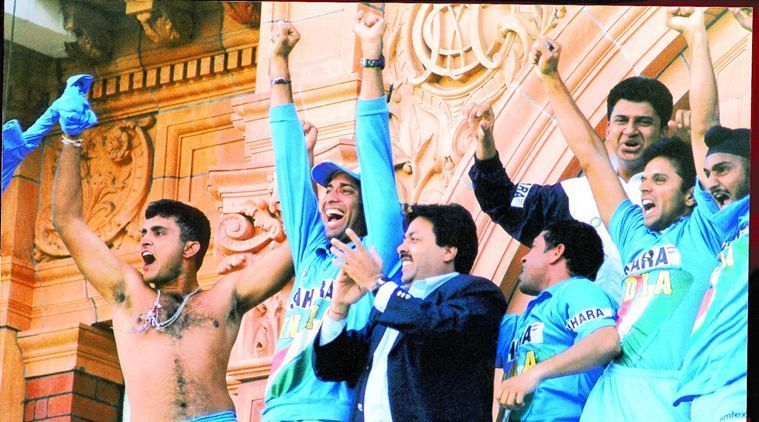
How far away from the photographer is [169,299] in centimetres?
1337

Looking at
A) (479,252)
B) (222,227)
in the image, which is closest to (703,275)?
(479,252)

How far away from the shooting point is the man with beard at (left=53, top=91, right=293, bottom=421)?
13.1 m

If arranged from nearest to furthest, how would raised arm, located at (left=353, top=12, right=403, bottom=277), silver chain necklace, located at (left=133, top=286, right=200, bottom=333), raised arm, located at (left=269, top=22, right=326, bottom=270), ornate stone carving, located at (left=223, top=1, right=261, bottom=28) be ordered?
raised arm, located at (left=353, top=12, right=403, bottom=277) < raised arm, located at (left=269, top=22, right=326, bottom=270) < silver chain necklace, located at (left=133, top=286, right=200, bottom=333) < ornate stone carving, located at (left=223, top=1, right=261, bottom=28)

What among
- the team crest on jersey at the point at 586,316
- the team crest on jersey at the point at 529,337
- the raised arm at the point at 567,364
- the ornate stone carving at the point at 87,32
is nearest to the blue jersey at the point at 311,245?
the team crest on jersey at the point at 529,337

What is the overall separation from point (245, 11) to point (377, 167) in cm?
210

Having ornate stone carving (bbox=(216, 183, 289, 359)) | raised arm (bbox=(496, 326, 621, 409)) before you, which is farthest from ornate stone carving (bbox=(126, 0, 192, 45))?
raised arm (bbox=(496, 326, 621, 409))

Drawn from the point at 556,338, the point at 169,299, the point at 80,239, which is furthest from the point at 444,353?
the point at 80,239

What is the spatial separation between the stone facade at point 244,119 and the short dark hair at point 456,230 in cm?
38

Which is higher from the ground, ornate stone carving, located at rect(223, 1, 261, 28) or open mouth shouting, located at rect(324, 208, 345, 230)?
ornate stone carving, located at rect(223, 1, 261, 28)

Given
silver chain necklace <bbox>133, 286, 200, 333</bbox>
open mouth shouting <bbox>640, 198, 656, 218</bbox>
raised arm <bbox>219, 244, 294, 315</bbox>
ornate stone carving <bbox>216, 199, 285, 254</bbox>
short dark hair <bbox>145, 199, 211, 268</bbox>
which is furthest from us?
ornate stone carving <bbox>216, 199, 285, 254</bbox>

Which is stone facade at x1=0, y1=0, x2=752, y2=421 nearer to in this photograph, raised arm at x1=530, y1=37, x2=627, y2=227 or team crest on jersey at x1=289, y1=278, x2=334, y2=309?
raised arm at x1=530, y1=37, x2=627, y2=227

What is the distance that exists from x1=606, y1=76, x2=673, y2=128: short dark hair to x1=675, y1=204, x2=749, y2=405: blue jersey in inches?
25.0

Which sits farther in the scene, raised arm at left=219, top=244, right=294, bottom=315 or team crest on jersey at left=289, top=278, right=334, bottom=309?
raised arm at left=219, top=244, right=294, bottom=315

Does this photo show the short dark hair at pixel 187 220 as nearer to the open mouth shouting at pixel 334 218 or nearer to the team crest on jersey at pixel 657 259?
the open mouth shouting at pixel 334 218
